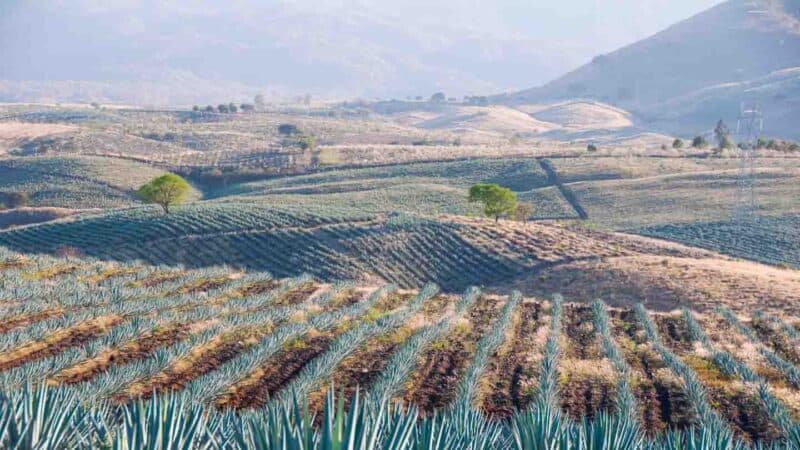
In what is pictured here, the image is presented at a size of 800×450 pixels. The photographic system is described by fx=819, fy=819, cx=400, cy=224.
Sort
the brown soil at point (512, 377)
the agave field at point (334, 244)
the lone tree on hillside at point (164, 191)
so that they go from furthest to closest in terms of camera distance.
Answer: the lone tree on hillside at point (164, 191)
the agave field at point (334, 244)
the brown soil at point (512, 377)

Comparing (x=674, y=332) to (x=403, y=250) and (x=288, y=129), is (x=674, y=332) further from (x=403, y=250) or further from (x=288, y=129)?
(x=288, y=129)

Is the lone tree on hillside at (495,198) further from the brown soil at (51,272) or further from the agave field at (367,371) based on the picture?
the brown soil at (51,272)

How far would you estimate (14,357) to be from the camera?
14336mm

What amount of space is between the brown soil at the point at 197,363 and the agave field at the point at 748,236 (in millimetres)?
32244

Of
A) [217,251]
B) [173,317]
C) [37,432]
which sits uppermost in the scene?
[37,432]

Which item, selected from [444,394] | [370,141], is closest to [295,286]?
[444,394]

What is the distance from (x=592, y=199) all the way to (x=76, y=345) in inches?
1924

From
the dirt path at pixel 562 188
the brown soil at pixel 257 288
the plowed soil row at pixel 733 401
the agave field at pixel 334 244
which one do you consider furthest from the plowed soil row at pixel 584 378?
the dirt path at pixel 562 188

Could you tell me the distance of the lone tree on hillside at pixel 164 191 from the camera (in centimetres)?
4891

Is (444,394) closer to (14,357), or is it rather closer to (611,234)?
(14,357)

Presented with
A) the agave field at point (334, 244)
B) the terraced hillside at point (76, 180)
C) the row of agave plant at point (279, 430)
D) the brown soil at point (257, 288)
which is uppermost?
the row of agave plant at point (279, 430)

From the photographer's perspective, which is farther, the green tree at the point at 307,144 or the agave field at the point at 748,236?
the green tree at the point at 307,144

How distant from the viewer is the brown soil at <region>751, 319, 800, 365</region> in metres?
19.4

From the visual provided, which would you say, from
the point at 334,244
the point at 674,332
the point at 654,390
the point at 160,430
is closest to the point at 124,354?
the point at 160,430
